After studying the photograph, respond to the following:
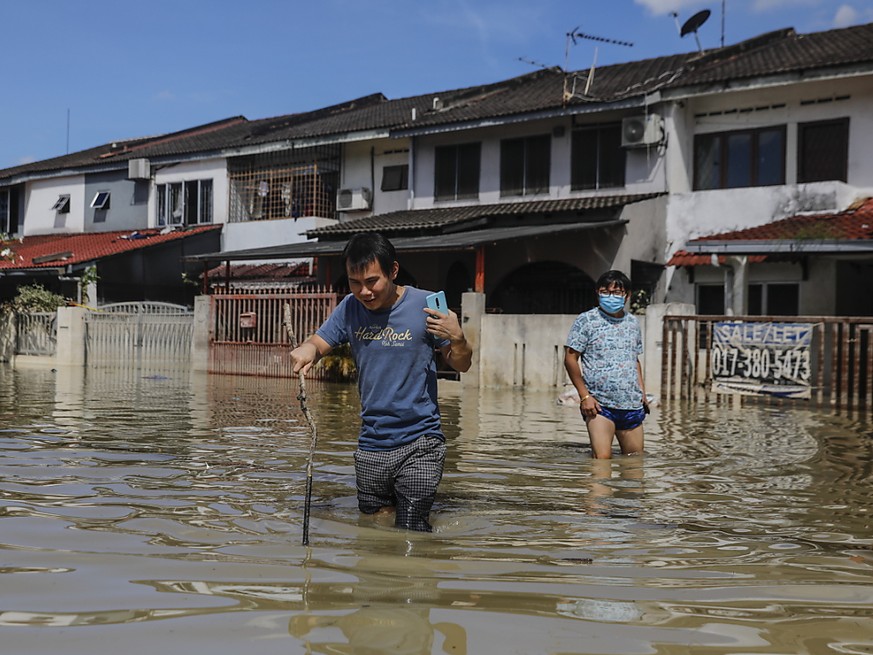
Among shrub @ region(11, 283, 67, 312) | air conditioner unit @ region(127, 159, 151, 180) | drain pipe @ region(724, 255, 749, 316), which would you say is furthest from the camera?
air conditioner unit @ region(127, 159, 151, 180)

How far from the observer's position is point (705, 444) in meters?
10.8

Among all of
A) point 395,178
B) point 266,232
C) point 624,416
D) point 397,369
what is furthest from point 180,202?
point 397,369

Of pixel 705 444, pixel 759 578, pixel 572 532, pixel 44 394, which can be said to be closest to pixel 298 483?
pixel 572 532

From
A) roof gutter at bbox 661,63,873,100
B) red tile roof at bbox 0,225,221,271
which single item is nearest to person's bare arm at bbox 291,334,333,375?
roof gutter at bbox 661,63,873,100

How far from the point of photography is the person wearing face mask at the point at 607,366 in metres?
8.72

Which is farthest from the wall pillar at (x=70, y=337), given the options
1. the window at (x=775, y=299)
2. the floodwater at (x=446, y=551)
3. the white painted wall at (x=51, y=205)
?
the window at (x=775, y=299)

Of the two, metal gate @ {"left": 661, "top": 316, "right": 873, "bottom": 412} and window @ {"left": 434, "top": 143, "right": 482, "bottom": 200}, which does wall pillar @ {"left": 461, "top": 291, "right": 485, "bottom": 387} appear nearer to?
metal gate @ {"left": 661, "top": 316, "right": 873, "bottom": 412}

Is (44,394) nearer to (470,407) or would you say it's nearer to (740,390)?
(470,407)

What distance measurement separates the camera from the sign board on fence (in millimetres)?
16000

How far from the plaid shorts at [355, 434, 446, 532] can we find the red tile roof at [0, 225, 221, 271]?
963 inches

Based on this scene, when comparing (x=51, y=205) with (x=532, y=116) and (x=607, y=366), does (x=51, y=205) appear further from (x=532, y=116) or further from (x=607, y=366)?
(x=607, y=366)

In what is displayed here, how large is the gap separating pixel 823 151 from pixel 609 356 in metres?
14.6

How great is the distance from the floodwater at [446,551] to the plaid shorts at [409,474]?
125mm

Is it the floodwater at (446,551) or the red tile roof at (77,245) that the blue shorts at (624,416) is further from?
the red tile roof at (77,245)
